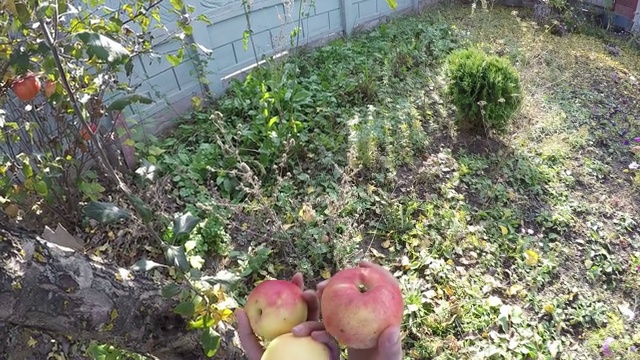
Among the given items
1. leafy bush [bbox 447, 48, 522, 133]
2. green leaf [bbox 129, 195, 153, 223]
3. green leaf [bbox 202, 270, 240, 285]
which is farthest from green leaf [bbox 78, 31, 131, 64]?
leafy bush [bbox 447, 48, 522, 133]

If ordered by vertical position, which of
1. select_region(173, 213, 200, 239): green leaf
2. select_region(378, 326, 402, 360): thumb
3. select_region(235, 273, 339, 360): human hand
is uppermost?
select_region(173, 213, 200, 239): green leaf

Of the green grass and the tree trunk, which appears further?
the green grass

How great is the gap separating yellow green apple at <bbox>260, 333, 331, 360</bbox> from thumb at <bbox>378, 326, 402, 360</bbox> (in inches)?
4.5

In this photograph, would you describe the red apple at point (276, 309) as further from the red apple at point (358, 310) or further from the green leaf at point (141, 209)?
the green leaf at point (141, 209)

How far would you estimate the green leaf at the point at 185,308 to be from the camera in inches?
39.9

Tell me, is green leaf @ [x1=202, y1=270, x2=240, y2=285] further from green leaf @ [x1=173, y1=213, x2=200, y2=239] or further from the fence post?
the fence post

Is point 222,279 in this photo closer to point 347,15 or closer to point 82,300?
point 82,300

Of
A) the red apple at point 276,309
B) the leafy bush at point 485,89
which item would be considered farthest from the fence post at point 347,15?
the red apple at point 276,309

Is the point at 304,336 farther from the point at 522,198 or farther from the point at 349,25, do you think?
the point at 349,25

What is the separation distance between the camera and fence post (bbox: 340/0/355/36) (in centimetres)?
525

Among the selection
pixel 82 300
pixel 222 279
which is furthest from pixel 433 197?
pixel 82 300

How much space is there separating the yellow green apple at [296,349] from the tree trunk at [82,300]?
268 mm

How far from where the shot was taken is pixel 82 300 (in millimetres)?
936

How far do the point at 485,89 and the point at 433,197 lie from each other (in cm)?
102
